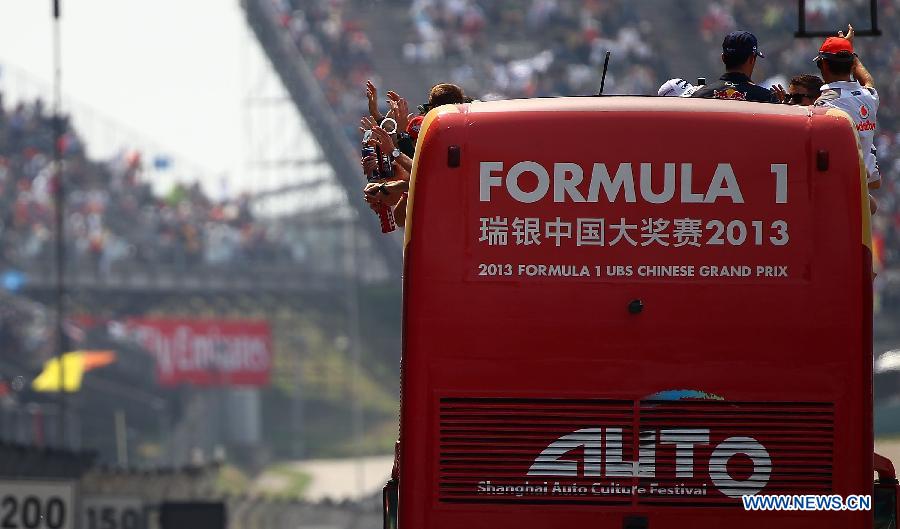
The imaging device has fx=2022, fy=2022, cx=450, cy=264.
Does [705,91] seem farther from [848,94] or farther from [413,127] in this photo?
[413,127]

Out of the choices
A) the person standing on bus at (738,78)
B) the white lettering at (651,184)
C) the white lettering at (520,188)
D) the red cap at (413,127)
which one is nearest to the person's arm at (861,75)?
the person standing on bus at (738,78)

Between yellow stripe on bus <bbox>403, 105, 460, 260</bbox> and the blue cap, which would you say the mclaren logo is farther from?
the blue cap

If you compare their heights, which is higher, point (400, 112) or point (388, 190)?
point (400, 112)

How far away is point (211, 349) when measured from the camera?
45.9m

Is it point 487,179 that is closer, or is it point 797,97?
point 487,179

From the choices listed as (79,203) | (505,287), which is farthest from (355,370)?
(505,287)

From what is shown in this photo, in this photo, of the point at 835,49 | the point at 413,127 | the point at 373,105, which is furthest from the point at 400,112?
the point at 835,49

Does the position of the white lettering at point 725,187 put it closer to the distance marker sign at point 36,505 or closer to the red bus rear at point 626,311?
the red bus rear at point 626,311

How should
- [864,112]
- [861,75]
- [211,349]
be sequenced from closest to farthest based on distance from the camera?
[864,112], [861,75], [211,349]

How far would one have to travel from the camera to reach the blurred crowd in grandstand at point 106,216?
139 feet

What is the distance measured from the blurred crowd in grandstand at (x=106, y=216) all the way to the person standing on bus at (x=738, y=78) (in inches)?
1373

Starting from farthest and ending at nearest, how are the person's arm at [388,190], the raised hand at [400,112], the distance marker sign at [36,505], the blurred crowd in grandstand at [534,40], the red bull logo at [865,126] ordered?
the blurred crowd in grandstand at [534,40] < the distance marker sign at [36,505] < the raised hand at [400,112] < the red bull logo at [865,126] < the person's arm at [388,190]

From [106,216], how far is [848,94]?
122 feet

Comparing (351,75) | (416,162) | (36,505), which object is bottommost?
(36,505)
